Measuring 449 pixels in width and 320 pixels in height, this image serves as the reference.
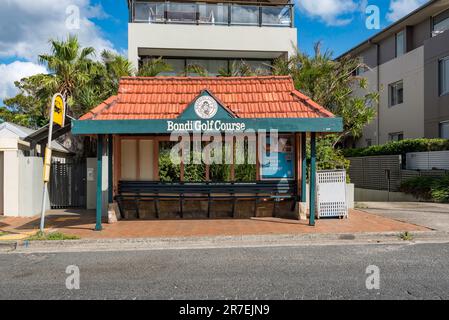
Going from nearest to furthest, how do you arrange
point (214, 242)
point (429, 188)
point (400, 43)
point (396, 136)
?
point (214, 242) → point (429, 188) → point (400, 43) → point (396, 136)

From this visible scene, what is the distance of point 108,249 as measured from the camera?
28.0ft

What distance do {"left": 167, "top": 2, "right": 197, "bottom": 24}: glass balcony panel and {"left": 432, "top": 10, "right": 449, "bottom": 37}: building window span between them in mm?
12173

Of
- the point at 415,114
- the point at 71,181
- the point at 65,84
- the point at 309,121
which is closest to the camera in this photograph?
the point at 309,121

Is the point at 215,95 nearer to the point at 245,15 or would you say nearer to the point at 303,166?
the point at 303,166

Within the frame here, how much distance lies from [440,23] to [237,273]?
20.0m

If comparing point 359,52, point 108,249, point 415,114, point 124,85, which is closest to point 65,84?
point 124,85

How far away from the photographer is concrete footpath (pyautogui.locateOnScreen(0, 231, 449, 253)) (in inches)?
339

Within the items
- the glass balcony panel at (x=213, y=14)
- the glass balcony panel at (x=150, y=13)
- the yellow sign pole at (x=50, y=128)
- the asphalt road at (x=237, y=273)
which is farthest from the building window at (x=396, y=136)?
the yellow sign pole at (x=50, y=128)

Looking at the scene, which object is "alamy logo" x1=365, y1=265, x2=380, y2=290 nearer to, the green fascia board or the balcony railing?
the green fascia board

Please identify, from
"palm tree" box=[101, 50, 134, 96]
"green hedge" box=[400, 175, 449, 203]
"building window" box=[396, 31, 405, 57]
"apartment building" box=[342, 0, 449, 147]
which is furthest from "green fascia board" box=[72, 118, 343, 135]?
"building window" box=[396, 31, 405, 57]

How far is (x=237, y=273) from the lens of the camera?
21.1 ft

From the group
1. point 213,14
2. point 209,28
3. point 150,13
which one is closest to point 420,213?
point 209,28

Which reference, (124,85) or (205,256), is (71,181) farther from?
(205,256)
